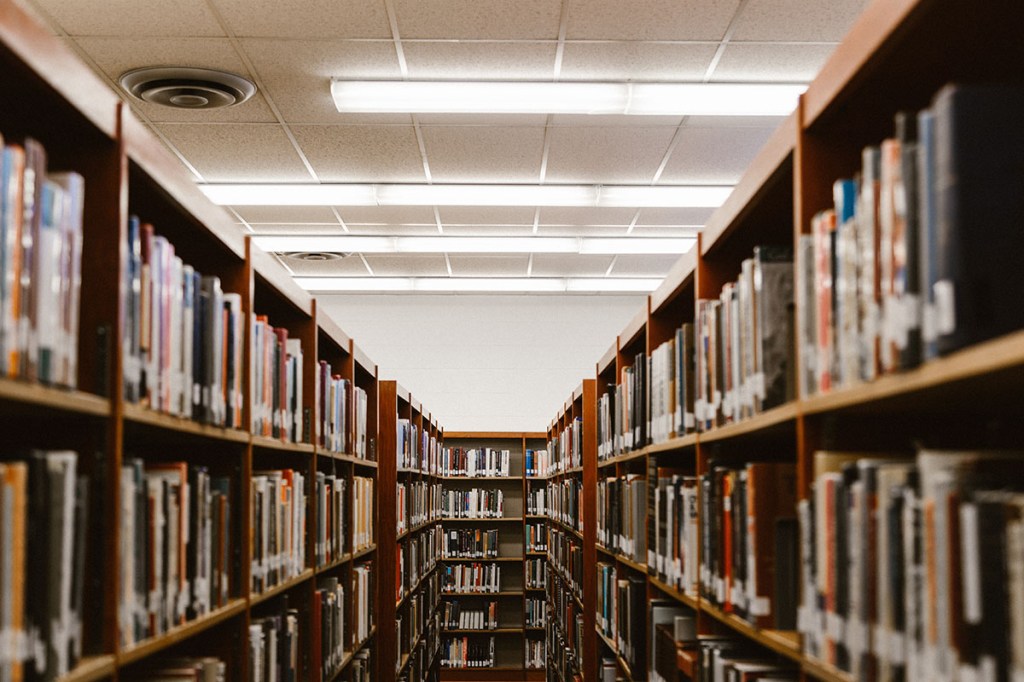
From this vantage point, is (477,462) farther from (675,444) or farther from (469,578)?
(675,444)

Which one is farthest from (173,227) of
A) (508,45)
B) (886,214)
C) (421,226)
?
(421,226)

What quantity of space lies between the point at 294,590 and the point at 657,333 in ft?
4.94

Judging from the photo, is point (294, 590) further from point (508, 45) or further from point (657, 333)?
point (508, 45)

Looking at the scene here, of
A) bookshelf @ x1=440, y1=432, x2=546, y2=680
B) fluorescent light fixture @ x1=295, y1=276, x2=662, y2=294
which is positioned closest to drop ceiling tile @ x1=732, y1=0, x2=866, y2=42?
fluorescent light fixture @ x1=295, y1=276, x2=662, y2=294

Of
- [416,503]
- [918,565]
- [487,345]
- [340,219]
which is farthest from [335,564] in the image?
[487,345]

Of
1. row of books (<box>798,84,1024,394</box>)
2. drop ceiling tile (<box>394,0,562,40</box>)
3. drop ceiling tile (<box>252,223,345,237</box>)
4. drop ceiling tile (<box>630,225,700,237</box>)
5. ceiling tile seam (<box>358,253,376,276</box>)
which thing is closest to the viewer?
row of books (<box>798,84,1024,394</box>)

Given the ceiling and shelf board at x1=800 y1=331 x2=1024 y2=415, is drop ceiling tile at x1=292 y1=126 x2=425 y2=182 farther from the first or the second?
shelf board at x1=800 y1=331 x2=1024 y2=415

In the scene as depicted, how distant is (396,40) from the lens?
4480 mm

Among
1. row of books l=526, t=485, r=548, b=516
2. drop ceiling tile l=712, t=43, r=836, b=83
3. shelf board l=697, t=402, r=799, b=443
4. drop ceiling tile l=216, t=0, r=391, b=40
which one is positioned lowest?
row of books l=526, t=485, r=548, b=516

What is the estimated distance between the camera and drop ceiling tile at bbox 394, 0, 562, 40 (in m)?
4.13

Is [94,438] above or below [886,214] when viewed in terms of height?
below

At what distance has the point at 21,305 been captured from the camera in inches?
52.1

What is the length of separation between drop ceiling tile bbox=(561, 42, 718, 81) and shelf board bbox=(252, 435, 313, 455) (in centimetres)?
230

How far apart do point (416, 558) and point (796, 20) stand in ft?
14.1
